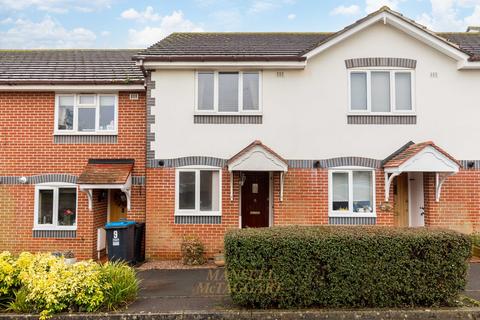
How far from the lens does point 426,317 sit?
555 cm

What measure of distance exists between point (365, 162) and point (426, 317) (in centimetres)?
493

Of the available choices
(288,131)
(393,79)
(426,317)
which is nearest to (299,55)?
(288,131)

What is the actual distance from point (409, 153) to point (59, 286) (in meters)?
8.26

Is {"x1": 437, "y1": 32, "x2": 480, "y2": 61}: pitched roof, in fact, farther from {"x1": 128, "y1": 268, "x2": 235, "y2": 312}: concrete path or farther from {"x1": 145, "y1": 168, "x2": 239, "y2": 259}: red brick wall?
{"x1": 128, "y1": 268, "x2": 235, "y2": 312}: concrete path

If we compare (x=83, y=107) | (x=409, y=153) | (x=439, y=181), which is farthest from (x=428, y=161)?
(x=83, y=107)

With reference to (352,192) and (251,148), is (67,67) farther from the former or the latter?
(352,192)

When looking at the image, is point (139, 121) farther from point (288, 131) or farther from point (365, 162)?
point (365, 162)

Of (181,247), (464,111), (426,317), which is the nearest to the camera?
(426,317)

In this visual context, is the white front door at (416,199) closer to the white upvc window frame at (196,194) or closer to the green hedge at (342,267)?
the green hedge at (342,267)

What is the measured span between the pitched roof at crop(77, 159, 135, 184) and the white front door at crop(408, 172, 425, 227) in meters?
8.00

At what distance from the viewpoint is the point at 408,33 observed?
10062 millimetres

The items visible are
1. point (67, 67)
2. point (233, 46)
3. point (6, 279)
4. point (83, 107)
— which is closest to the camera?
point (6, 279)

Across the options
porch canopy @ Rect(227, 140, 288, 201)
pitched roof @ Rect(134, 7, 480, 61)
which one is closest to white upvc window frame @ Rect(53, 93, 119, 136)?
pitched roof @ Rect(134, 7, 480, 61)

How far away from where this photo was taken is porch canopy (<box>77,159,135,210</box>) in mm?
9352
